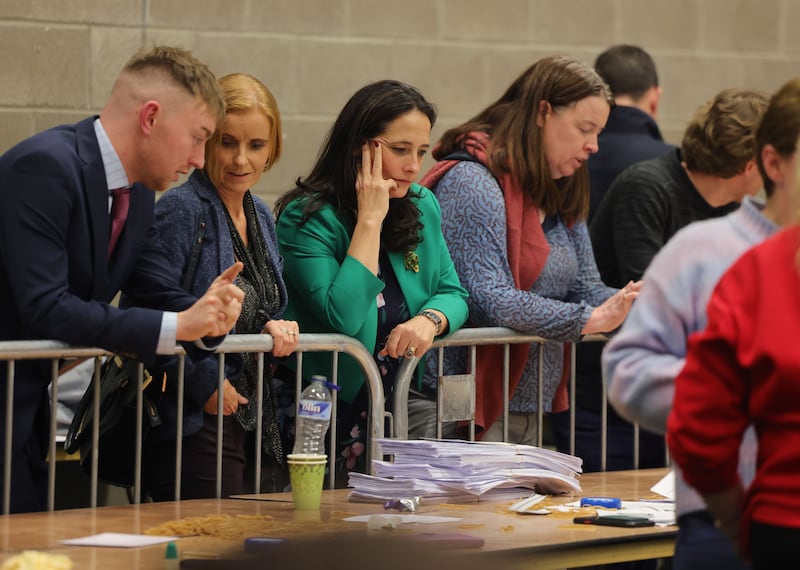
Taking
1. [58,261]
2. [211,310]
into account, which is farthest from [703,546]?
[58,261]

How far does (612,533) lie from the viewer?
117 inches

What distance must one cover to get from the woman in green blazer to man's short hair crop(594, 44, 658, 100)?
1.90 metres

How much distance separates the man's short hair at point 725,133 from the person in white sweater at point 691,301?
6.82 ft

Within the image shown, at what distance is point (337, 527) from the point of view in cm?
273

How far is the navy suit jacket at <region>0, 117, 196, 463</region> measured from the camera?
2.92 metres

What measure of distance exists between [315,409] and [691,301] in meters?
1.22

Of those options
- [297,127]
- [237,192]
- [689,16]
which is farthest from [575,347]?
[689,16]

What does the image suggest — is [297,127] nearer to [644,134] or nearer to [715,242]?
[644,134]

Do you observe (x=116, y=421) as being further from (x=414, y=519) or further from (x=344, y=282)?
(x=414, y=519)

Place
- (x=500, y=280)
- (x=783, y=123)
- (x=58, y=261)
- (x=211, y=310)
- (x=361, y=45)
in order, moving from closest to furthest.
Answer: (x=783, y=123) → (x=58, y=261) → (x=211, y=310) → (x=500, y=280) → (x=361, y=45)

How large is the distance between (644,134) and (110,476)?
2724 millimetres

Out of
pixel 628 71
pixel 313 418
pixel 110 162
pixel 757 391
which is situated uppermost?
pixel 628 71

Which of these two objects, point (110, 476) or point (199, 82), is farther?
point (110, 476)

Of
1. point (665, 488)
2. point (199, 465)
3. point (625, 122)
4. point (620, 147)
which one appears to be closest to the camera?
point (199, 465)
